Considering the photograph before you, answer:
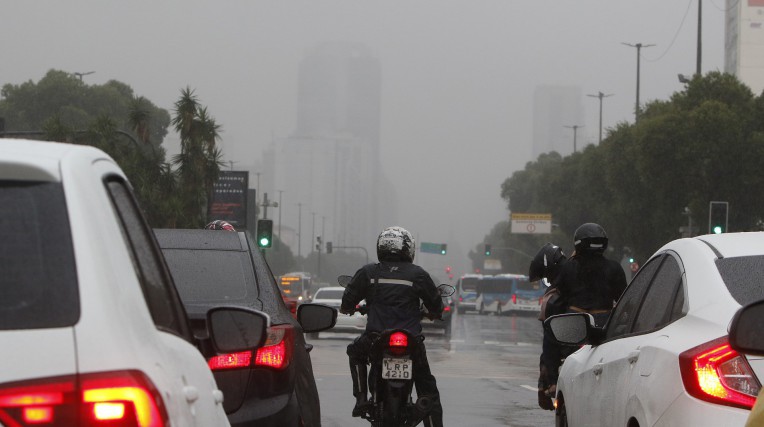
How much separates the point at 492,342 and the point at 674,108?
2592 centimetres

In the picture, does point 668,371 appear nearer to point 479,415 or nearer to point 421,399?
point 421,399

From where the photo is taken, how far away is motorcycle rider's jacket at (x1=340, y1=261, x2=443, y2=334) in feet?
31.3

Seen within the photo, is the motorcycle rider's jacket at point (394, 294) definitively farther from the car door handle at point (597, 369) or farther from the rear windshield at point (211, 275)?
the car door handle at point (597, 369)

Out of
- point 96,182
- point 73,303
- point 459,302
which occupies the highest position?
point 96,182

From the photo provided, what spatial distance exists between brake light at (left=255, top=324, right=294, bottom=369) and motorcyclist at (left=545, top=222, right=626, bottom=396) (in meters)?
4.32

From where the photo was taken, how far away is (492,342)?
124ft

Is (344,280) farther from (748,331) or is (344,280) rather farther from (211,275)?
(748,331)

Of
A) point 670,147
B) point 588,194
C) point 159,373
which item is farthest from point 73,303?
point 588,194

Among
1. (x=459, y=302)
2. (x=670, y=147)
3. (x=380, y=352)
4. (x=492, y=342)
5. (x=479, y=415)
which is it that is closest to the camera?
(x=380, y=352)

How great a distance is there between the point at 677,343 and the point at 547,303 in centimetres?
627

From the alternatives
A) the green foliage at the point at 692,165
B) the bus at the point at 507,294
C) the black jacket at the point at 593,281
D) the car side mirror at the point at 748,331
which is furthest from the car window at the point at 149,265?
the bus at the point at 507,294

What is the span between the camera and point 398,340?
368 inches

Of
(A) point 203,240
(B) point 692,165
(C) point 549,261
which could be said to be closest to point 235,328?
(A) point 203,240

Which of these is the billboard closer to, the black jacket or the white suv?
the black jacket
